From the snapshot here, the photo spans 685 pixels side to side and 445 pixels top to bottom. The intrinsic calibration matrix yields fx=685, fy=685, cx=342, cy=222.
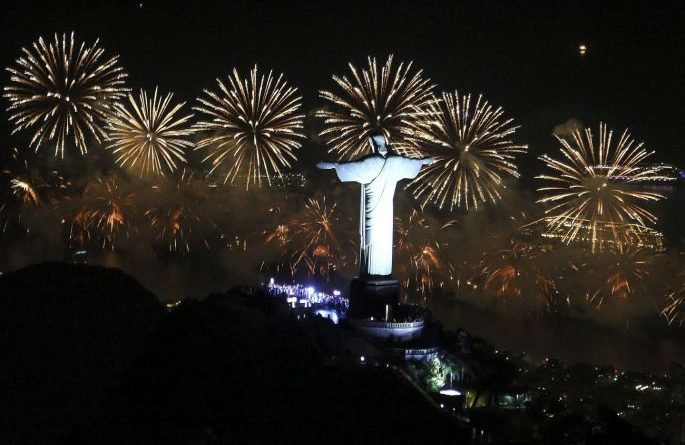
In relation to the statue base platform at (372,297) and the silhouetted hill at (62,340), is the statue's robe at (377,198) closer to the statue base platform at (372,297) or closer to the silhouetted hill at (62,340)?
the statue base platform at (372,297)

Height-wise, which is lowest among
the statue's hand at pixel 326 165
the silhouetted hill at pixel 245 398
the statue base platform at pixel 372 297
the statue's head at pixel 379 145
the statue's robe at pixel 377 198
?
the silhouetted hill at pixel 245 398

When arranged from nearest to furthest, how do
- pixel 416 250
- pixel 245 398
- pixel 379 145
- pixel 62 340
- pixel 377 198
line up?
pixel 245 398
pixel 62 340
pixel 379 145
pixel 377 198
pixel 416 250

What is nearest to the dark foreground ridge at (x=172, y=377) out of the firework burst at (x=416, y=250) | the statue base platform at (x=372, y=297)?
the statue base platform at (x=372, y=297)

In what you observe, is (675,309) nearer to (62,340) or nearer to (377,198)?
(377,198)

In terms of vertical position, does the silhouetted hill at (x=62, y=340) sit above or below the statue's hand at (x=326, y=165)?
below

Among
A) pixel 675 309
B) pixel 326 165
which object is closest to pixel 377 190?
pixel 326 165

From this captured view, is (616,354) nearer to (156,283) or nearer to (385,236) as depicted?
(385,236)

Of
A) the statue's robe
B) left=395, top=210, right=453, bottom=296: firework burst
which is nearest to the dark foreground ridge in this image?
the statue's robe
